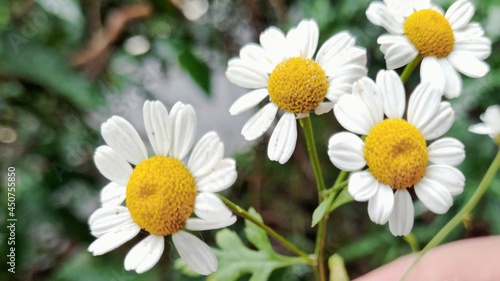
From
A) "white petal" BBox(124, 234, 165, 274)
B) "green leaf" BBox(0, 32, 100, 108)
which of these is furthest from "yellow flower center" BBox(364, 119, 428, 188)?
"green leaf" BBox(0, 32, 100, 108)

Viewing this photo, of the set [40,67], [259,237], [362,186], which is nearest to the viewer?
[362,186]

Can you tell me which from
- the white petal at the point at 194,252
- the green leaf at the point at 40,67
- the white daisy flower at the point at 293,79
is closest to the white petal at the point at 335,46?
the white daisy flower at the point at 293,79

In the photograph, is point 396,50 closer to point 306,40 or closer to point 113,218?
point 306,40

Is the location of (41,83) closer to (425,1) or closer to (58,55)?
(58,55)

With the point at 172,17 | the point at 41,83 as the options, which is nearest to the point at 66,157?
the point at 41,83

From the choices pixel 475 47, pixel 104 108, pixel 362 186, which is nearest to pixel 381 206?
pixel 362 186
